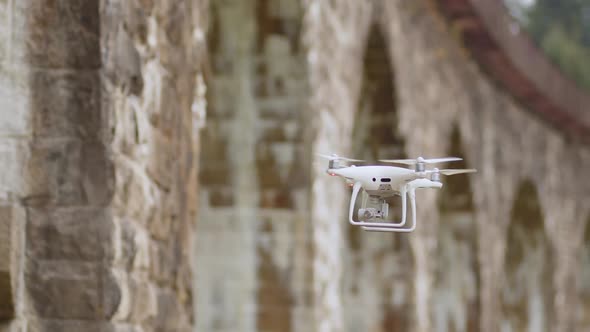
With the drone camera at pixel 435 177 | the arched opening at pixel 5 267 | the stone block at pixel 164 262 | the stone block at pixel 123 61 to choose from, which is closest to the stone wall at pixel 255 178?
the stone block at pixel 164 262

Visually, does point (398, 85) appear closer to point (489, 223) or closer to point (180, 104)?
point (489, 223)

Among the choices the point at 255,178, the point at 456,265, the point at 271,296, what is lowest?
the point at 456,265

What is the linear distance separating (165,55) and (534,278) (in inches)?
527

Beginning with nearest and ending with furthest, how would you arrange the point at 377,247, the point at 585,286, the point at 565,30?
1. the point at 377,247
2. the point at 585,286
3. the point at 565,30

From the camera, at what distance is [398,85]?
8602 mm

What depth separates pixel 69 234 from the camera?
9.21 ft

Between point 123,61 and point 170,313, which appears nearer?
point 123,61

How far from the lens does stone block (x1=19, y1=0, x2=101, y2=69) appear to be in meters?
2.84

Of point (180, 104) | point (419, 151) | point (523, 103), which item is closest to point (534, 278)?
point (523, 103)

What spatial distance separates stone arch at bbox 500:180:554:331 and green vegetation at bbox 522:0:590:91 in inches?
331

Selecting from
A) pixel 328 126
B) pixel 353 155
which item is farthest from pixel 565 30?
pixel 328 126

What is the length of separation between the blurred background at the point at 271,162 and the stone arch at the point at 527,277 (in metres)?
0.03

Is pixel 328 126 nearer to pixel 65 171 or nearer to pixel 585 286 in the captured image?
pixel 65 171

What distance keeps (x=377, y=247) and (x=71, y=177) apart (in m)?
6.81
